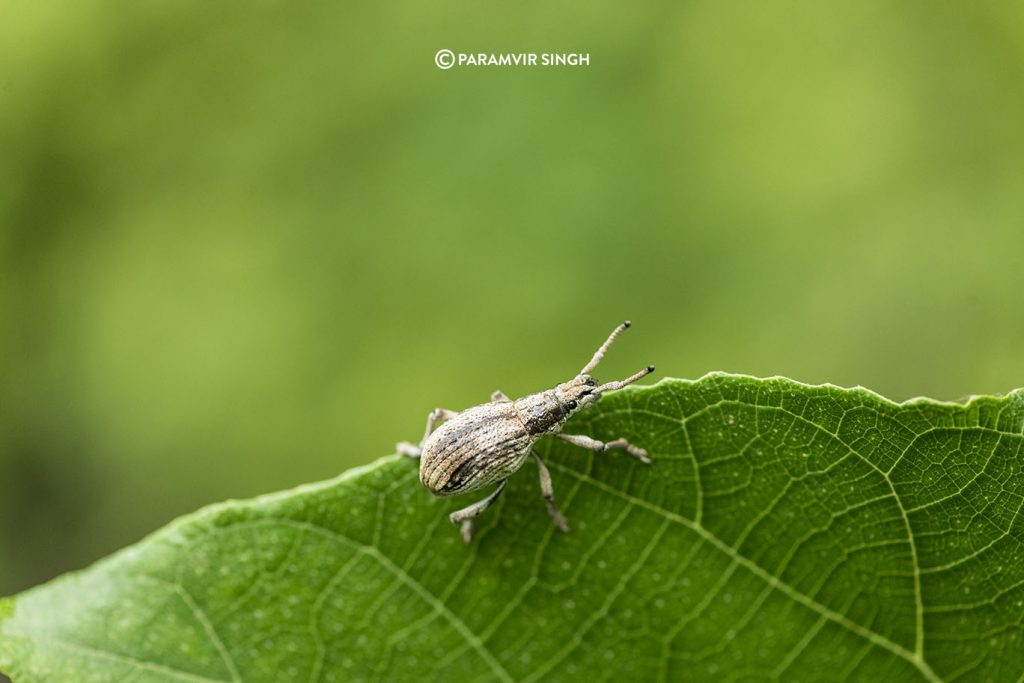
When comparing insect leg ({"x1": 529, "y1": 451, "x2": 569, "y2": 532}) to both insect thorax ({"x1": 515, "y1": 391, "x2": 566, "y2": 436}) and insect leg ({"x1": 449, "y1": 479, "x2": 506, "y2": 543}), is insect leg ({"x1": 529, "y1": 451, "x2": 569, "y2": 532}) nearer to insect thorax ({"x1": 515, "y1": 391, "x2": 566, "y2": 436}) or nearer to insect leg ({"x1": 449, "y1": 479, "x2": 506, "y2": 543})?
insect leg ({"x1": 449, "y1": 479, "x2": 506, "y2": 543})

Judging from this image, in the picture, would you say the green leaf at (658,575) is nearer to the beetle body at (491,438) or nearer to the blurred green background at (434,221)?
the beetle body at (491,438)

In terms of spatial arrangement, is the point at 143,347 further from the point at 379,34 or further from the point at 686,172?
the point at 686,172

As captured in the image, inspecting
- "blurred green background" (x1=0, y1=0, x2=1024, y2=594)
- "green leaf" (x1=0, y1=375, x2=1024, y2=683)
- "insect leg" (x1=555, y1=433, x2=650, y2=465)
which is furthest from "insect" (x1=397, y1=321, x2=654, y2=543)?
"blurred green background" (x1=0, y1=0, x2=1024, y2=594)

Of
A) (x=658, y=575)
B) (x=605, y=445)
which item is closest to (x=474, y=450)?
(x=605, y=445)

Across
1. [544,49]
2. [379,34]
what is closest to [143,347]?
[379,34]

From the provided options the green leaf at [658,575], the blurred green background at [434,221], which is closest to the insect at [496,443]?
the green leaf at [658,575]
